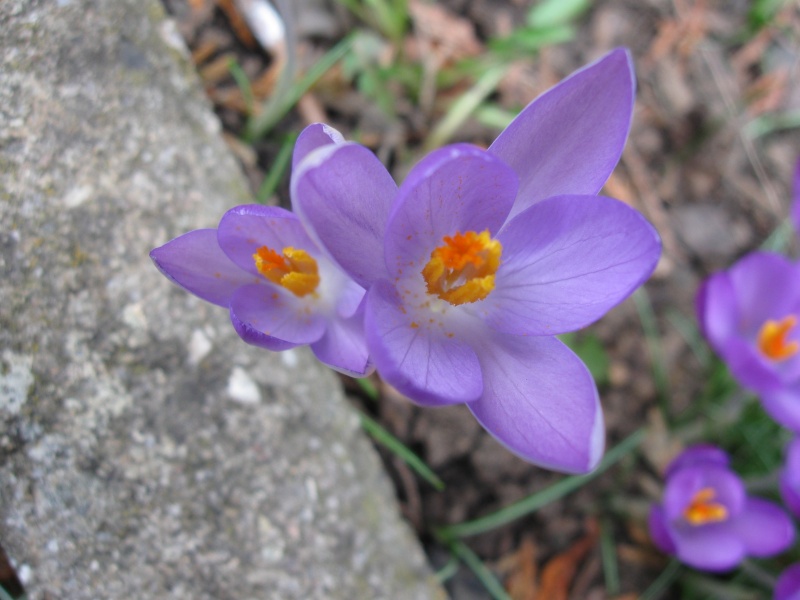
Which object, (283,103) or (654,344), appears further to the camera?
(654,344)

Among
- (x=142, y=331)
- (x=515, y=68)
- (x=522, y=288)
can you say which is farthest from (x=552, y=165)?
(x=515, y=68)

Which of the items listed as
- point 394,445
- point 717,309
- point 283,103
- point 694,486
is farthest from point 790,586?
point 283,103

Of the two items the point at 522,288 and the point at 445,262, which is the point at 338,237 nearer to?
the point at 445,262

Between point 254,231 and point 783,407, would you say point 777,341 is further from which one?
point 254,231

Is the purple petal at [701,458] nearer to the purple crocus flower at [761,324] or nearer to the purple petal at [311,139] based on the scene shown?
the purple crocus flower at [761,324]

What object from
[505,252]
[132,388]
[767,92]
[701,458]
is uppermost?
[505,252]

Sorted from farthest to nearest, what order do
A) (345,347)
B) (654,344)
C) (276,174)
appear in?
(654,344) < (276,174) < (345,347)

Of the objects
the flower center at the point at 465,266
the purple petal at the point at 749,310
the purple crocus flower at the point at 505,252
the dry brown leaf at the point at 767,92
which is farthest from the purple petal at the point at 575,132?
the dry brown leaf at the point at 767,92
